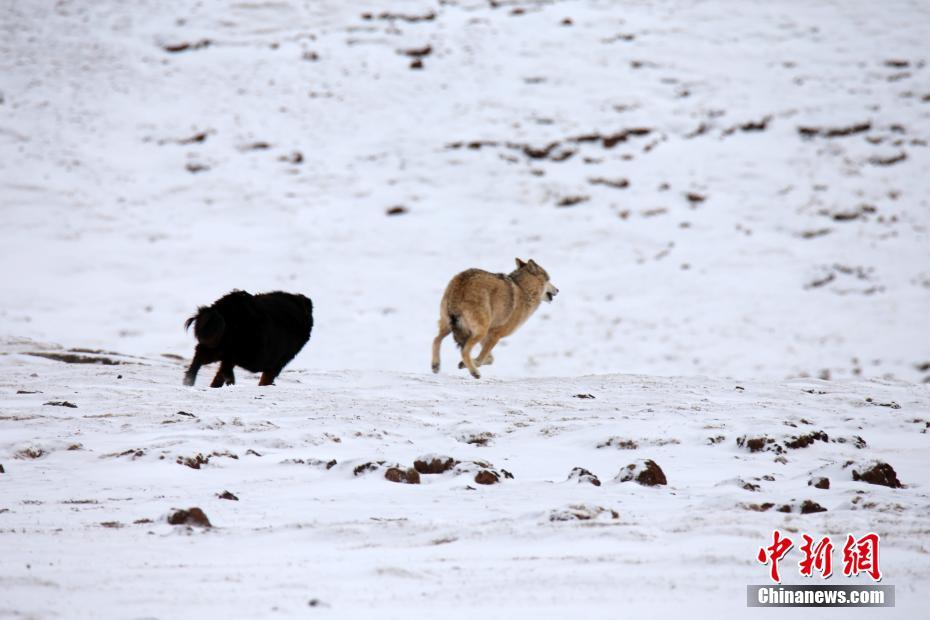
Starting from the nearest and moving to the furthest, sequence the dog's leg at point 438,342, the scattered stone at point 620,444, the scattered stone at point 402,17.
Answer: the scattered stone at point 620,444 → the dog's leg at point 438,342 → the scattered stone at point 402,17

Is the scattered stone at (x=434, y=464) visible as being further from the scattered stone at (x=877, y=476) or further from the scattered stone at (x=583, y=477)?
the scattered stone at (x=877, y=476)

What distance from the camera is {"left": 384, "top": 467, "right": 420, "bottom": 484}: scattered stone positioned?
14.1 ft

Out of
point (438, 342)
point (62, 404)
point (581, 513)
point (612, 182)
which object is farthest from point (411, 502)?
point (612, 182)

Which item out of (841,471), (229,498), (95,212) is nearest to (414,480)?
(229,498)

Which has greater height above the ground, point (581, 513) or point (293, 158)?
point (293, 158)

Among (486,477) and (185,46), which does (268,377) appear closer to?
(486,477)

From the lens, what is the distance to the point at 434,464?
14.9 feet

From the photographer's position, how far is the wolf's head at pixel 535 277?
37.5 ft

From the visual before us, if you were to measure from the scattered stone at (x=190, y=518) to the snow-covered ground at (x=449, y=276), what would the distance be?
109mm

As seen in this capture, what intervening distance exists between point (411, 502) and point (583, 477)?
102 cm

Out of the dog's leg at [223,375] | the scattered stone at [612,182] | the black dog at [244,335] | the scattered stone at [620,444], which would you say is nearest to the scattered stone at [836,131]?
the scattered stone at [612,182]

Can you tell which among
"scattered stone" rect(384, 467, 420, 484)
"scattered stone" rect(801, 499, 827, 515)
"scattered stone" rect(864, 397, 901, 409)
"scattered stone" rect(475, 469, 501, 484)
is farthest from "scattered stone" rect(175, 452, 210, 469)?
"scattered stone" rect(864, 397, 901, 409)

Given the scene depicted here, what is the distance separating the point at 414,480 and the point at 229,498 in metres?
0.98

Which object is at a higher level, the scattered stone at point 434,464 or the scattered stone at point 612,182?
the scattered stone at point 612,182
